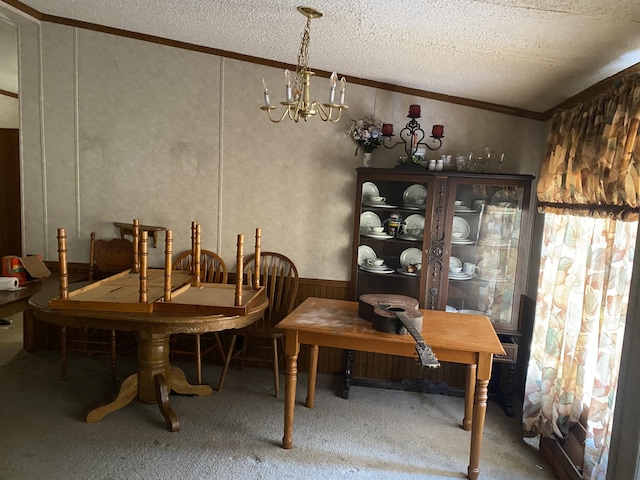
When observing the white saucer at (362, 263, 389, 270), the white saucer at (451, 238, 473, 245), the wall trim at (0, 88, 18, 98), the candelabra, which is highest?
the wall trim at (0, 88, 18, 98)

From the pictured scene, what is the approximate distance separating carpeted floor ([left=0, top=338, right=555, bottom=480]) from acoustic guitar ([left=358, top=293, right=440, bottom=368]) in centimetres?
75

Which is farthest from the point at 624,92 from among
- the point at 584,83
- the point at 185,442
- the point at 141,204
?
the point at 141,204

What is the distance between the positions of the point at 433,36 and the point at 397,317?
141cm

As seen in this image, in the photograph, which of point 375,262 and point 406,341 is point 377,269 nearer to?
point 375,262

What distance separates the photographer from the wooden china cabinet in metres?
3.19

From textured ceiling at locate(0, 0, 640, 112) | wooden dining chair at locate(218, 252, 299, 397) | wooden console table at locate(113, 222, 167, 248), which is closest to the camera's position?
textured ceiling at locate(0, 0, 640, 112)

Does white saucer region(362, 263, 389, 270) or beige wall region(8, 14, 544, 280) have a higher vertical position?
beige wall region(8, 14, 544, 280)

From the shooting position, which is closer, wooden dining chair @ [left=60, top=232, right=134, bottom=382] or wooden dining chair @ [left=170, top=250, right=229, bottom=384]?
wooden dining chair @ [left=170, top=250, right=229, bottom=384]

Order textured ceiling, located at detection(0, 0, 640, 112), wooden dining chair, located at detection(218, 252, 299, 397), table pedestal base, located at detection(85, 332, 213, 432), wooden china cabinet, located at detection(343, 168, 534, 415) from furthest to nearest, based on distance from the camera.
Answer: wooden dining chair, located at detection(218, 252, 299, 397) → wooden china cabinet, located at detection(343, 168, 534, 415) → table pedestal base, located at detection(85, 332, 213, 432) → textured ceiling, located at detection(0, 0, 640, 112)

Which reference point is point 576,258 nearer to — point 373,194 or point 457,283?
point 457,283

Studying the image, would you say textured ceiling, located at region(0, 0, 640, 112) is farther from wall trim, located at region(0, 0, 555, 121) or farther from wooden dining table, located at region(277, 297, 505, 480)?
wooden dining table, located at region(277, 297, 505, 480)

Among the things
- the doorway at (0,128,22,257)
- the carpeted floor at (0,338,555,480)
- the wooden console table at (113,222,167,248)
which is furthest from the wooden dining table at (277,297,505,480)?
the doorway at (0,128,22,257)

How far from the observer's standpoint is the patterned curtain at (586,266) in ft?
6.54

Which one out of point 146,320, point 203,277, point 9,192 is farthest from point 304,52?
point 9,192
